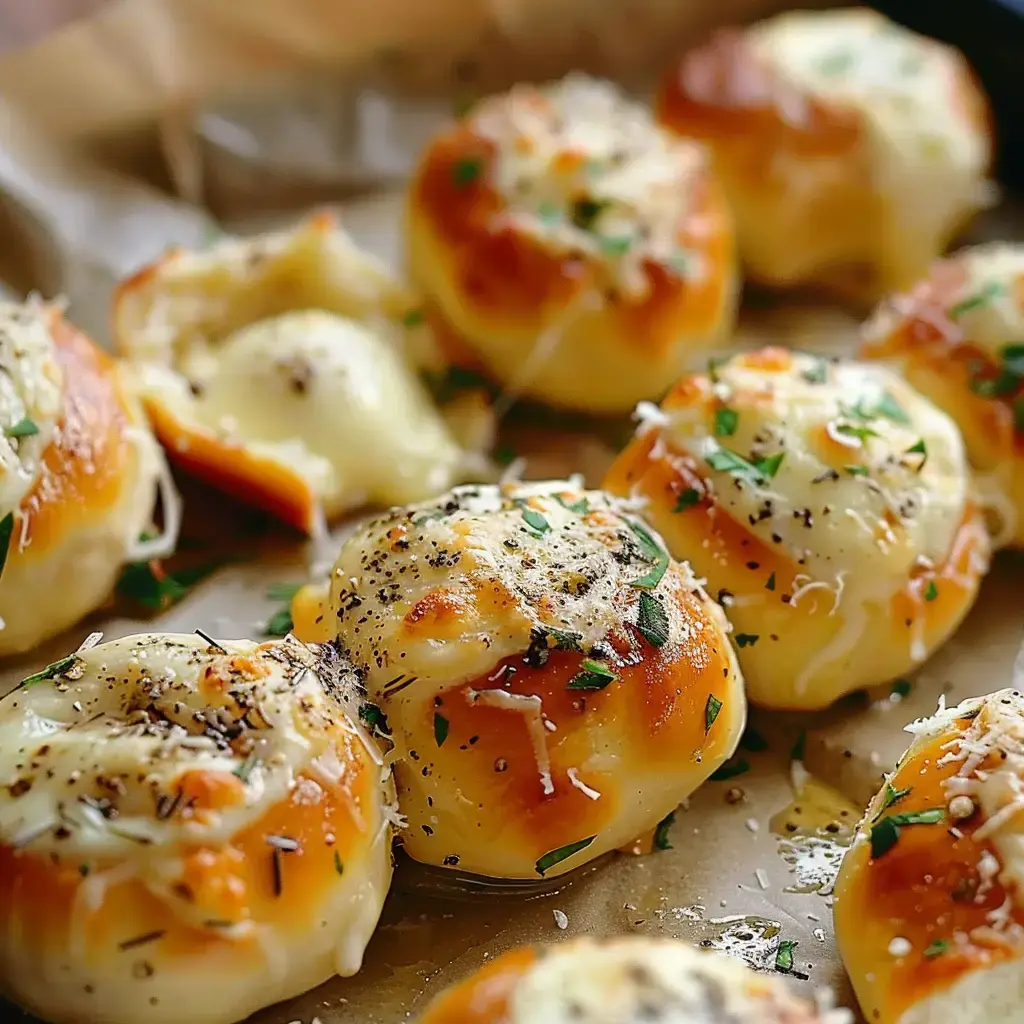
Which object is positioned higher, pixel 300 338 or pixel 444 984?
pixel 300 338

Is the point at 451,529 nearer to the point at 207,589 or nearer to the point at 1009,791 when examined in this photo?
the point at 207,589

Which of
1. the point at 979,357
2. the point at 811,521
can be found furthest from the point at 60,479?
the point at 979,357

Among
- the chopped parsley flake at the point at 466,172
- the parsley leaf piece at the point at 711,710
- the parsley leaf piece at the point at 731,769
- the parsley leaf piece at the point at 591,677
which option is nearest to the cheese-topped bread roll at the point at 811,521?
the parsley leaf piece at the point at 731,769

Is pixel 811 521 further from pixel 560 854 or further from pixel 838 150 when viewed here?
pixel 838 150

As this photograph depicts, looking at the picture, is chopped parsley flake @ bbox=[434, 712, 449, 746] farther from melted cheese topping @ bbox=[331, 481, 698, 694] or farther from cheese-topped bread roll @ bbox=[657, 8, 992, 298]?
cheese-topped bread roll @ bbox=[657, 8, 992, 298]

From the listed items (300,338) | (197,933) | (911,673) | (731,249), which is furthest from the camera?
(731,249)

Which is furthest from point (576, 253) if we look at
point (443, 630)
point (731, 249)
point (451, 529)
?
point (443, 630)

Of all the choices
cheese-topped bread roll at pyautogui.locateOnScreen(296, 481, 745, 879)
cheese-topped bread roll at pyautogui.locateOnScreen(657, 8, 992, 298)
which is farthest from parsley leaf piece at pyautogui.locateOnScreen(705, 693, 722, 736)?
cheese-topped bread roll at pyautogui.locateOnScreen(657, 8, 992, 298)
